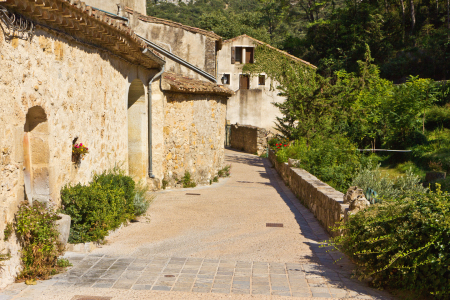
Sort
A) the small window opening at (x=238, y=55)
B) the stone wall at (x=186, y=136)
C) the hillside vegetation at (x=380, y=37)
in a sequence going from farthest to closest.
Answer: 1. the small window opening at (x=238, y=55)
2. the hillside vegetation at (x=380, y=37)
3. the stone wall at (x=186, y=136)

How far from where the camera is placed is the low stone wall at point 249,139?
25.3 m

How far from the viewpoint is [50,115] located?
18.6ft

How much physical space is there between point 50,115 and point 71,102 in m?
0.74

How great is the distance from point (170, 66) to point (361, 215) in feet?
31.4

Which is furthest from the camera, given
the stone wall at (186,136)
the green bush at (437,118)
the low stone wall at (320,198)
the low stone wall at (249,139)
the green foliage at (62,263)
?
the low stone wall at (249,139)

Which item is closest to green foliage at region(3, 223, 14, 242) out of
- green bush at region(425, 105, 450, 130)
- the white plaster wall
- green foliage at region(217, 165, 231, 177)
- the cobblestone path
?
the cobblestone path

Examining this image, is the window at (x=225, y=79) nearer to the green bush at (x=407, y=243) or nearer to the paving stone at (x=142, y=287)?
the green bush at (x=407, y=243)

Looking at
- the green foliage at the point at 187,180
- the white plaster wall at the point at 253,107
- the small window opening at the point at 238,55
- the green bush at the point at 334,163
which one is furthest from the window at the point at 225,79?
the green foliage at the point at 187,180

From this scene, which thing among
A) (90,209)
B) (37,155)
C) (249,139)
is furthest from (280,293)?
(249,139)

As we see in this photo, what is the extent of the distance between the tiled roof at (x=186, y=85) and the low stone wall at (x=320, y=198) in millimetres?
3546

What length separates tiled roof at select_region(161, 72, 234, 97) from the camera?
37.7ft

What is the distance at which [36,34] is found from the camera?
5152mm

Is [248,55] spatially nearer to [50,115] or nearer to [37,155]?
[50,115]

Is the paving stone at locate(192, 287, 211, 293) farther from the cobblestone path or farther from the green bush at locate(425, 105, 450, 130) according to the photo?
the green bush at locate(425, 105, 450, 130)
